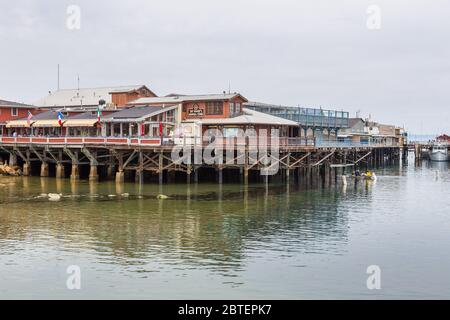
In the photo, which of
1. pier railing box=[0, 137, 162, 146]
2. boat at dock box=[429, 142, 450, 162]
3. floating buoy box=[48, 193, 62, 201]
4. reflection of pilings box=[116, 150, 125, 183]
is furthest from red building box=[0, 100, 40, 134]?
boat at dock box=[429, 142, 450, 162]

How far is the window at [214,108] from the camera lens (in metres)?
59.9

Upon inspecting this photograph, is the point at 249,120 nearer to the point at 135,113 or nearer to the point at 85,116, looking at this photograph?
the point at 135,113

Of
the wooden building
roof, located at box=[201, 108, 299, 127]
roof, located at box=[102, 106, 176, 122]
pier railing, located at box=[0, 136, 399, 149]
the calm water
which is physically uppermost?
the wooden building

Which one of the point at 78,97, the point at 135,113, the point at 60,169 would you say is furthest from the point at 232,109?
the point at 78,97

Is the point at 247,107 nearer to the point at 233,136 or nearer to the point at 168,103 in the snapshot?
the point at 168,103

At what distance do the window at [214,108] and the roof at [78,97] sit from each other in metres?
17.3

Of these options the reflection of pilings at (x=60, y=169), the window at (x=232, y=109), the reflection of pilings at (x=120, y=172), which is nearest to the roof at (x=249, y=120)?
the window at (x=232, y=109)

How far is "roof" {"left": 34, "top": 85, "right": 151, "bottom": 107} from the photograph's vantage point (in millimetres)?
77438

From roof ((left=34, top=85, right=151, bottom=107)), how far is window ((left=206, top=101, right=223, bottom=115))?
17.3m

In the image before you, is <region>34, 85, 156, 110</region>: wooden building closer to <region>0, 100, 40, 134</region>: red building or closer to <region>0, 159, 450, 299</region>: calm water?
<region>0, 100, 40, 134</region>: red building

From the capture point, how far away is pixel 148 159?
55.2m

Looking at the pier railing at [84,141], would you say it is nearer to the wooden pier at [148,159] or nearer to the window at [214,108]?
the wooden pier at [148,159]
